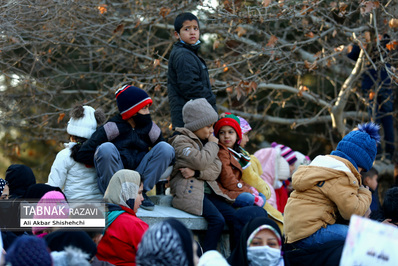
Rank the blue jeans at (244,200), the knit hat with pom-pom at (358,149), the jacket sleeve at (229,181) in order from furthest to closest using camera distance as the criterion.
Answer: the jacket sleeve at (229,181), the blue jeans at (244,200), the knit hat with pom-pom at (358,149)

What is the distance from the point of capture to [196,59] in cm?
630

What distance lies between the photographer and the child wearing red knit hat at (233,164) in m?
5.88

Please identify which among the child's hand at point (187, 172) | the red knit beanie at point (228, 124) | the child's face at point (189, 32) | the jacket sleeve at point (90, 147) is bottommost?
the child's hand at point (187, 172)

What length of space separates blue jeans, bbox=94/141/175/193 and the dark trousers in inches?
23.3

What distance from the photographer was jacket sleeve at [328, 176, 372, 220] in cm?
457

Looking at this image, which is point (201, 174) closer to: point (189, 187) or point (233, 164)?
point (189, 187)

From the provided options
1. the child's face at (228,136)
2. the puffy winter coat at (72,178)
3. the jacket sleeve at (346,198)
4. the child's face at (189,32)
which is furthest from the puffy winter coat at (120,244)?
the child's face at (189,32)

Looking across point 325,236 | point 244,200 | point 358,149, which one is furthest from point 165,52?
point 325,236

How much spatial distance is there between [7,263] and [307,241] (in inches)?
99.9

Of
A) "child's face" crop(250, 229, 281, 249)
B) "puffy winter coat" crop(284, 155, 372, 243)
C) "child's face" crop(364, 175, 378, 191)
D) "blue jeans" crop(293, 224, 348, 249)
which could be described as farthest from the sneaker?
"child's face" crop(364, 175, 378, 191)

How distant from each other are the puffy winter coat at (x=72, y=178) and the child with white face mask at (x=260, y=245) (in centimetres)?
192

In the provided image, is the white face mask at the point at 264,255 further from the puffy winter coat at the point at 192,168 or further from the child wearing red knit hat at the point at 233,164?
the child wearing red knit hat at the point at 233,164

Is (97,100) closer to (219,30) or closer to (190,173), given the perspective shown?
(219,30)

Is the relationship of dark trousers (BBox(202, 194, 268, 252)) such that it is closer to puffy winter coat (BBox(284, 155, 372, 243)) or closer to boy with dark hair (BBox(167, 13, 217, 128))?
puffy winter coat (BBox(284, 155, 372, 243))
